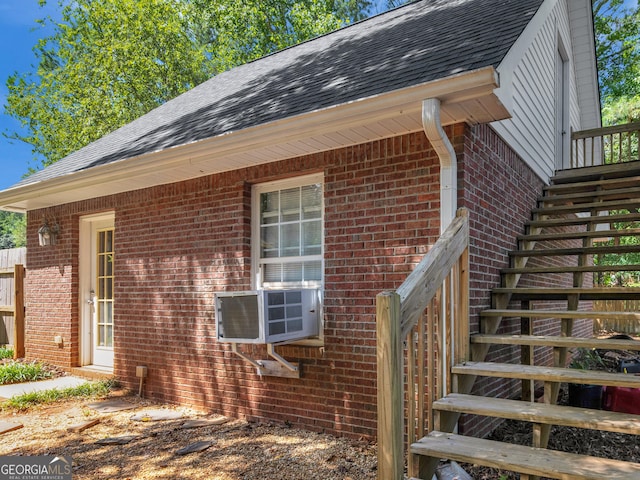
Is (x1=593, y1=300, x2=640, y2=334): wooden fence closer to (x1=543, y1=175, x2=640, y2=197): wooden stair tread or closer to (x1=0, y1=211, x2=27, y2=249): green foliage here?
(x1=543, y1=175, x2=640, y2=197): wooden stair tread

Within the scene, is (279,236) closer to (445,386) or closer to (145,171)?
(145,171)

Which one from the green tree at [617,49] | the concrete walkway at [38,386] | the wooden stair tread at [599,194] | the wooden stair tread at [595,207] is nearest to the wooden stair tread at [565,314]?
the wooden stair tread at [595,207]

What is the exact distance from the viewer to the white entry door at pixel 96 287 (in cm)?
687

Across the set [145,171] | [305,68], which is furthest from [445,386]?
[305,68]

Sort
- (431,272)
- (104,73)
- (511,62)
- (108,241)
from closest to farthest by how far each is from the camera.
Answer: (431,272)
(511,62)
(108,241)
(104,73)

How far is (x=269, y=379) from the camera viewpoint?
15.3 feet

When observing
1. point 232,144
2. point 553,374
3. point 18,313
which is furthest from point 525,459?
point 18,313

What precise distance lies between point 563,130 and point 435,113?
5308mm

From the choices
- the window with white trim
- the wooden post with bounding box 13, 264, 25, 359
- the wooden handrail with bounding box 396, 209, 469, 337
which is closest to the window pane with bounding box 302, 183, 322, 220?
the window with white trim

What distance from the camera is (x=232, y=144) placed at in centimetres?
439

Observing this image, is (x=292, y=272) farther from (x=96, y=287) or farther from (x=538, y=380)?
(x=96, y=287)

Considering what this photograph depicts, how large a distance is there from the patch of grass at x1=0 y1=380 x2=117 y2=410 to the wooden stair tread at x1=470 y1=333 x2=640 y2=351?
4516 mm

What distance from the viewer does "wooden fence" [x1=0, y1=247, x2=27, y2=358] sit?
26.9ft

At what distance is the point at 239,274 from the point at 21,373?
392 centimetres
